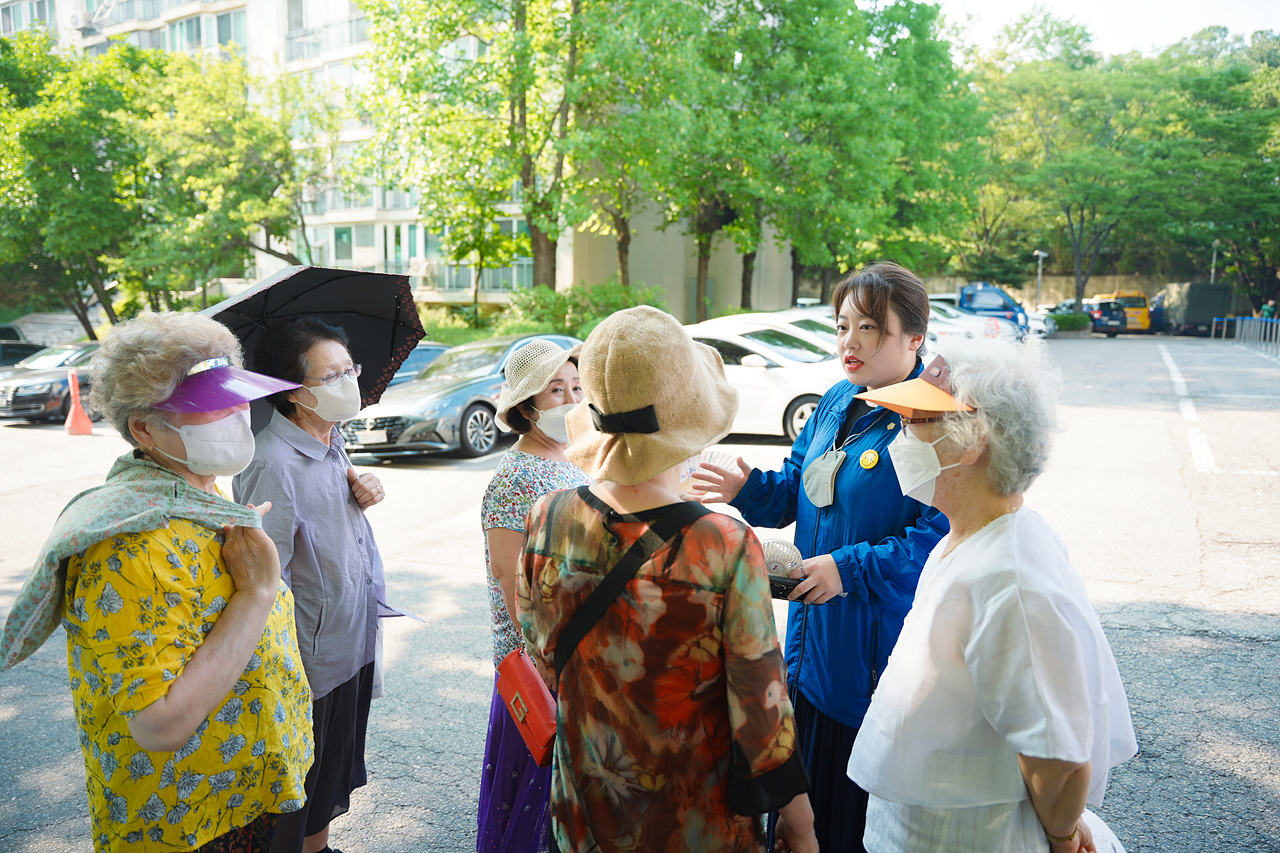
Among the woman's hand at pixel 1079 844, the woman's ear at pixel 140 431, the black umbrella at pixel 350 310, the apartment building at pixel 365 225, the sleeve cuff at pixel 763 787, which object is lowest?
the woman's hand at pixel 1079 844

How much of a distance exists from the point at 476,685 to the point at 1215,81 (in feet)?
155

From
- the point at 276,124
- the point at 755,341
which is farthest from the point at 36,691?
the point at 276,124

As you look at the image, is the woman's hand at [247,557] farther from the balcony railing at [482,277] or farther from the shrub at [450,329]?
the balcony railing at [482,277]

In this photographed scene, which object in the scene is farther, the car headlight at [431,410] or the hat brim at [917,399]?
the car headlight at [431,410]

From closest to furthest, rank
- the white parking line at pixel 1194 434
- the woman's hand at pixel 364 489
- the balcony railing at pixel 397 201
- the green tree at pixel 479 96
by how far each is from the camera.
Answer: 1. the woman's hand at pixel 364 489
2. the white parking line at pixel 1194 434
3. the green tree at pixel 479 96
4. the balcony railing at pixel 397 201

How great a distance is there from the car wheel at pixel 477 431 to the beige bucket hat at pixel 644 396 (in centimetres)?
971

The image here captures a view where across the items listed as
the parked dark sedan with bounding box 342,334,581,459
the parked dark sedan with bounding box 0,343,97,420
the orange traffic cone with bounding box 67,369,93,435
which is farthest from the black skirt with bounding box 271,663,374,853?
the parked dark sedan with bounding box 0,343,97,420

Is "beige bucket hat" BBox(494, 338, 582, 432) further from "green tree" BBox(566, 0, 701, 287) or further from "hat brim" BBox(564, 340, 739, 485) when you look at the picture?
"green tree" BBox(566, 0, 701, 287)

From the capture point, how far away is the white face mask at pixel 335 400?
2.81 meters

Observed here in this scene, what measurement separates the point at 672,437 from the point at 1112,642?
14.1ft

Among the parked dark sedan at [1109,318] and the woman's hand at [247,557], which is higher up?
the woman's hand at [247,557]

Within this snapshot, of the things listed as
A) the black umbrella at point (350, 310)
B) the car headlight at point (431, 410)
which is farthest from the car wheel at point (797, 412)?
the black umbrella at point (350, 310)

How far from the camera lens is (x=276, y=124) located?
74.9 ft

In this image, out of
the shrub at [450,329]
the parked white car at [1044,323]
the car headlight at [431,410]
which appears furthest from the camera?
the parked white car at [1044,323]
